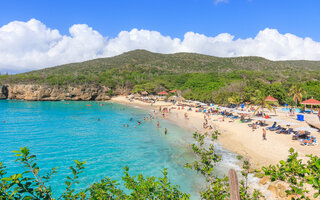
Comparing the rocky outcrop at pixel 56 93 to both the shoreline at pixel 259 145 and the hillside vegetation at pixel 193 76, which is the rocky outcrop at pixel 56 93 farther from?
the shoreline at pixel 259 145

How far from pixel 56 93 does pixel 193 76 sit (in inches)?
2258

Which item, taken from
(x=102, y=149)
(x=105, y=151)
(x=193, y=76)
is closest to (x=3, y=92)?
(x=102, y=149)

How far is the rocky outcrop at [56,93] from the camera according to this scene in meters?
68.6

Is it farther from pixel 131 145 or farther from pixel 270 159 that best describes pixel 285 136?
pixel 131 145

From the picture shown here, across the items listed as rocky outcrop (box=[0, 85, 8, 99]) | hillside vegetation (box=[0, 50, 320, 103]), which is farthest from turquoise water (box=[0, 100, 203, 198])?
rocky outcrop (box=[0, 85, 8, 99])

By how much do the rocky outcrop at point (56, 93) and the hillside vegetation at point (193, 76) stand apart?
3119 millimetres

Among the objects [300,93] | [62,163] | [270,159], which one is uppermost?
[300,93]

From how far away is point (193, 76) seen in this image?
257 feet

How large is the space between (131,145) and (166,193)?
54.4ft

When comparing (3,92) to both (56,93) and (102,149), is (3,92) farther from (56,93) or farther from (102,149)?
(102,149)

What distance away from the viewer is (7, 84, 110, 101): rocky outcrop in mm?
68562

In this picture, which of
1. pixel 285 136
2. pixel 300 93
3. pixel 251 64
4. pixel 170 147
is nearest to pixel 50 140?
pixel 170 147

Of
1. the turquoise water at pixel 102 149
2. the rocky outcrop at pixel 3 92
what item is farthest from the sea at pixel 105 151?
the rocky outcrop at pixel 3 92

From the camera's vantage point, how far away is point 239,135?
21.7m
